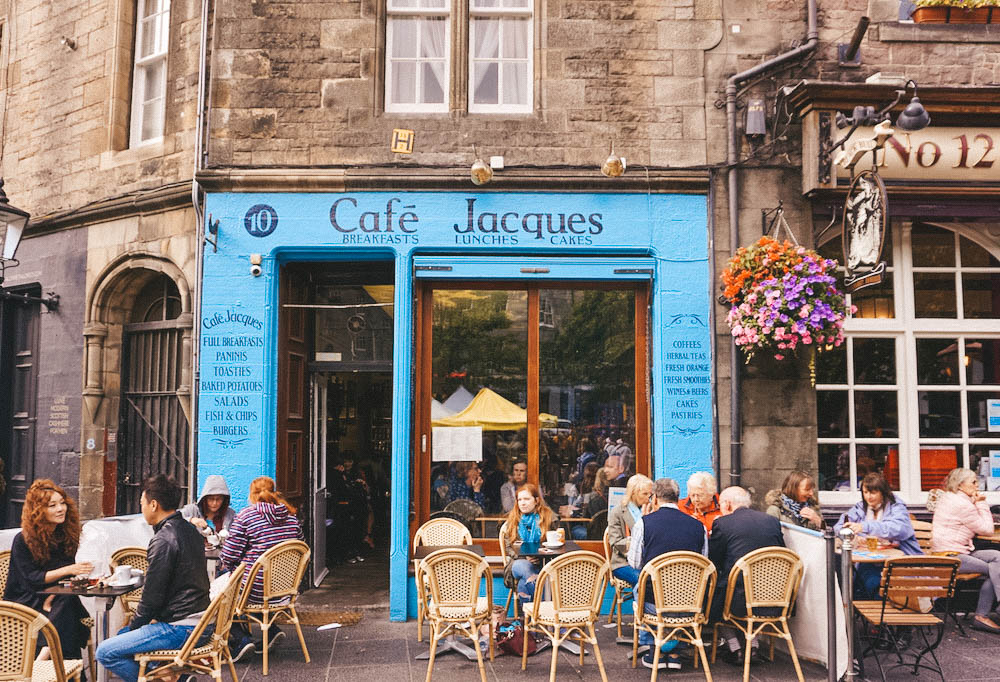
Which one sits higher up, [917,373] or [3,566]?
[917,373]

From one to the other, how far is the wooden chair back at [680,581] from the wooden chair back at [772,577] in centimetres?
30

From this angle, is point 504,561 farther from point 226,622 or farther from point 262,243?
point 262,243

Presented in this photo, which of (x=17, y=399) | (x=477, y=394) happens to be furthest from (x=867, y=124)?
(x=17, y=399)

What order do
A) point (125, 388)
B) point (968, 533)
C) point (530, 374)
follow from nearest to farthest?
point (968, 533)
point (530, 374)
point (125, 388)

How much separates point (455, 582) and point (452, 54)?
5567 mm

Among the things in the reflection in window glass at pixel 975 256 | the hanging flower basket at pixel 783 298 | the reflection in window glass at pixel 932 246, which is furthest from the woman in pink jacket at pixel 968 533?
the reflection in window glass at pixel 975 256

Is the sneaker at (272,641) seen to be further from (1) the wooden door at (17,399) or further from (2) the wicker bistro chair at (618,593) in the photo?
(1) the wooden door at (17,399)

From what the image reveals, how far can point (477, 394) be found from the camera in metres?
8.42

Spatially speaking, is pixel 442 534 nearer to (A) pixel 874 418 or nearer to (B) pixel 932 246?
(A) pixel 874 418

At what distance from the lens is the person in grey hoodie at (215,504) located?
24.8 feet

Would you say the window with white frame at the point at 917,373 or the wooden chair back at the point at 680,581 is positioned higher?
the window with white frame at the point at 917,373

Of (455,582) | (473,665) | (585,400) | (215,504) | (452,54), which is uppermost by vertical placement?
(452,54)

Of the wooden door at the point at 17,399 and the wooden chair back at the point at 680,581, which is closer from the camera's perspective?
the wooden chair back at the point at 680,581

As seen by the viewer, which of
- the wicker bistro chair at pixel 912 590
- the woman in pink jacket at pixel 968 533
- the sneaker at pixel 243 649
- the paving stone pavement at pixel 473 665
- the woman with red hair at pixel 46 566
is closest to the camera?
the woman with red hair at pixel 46 566
